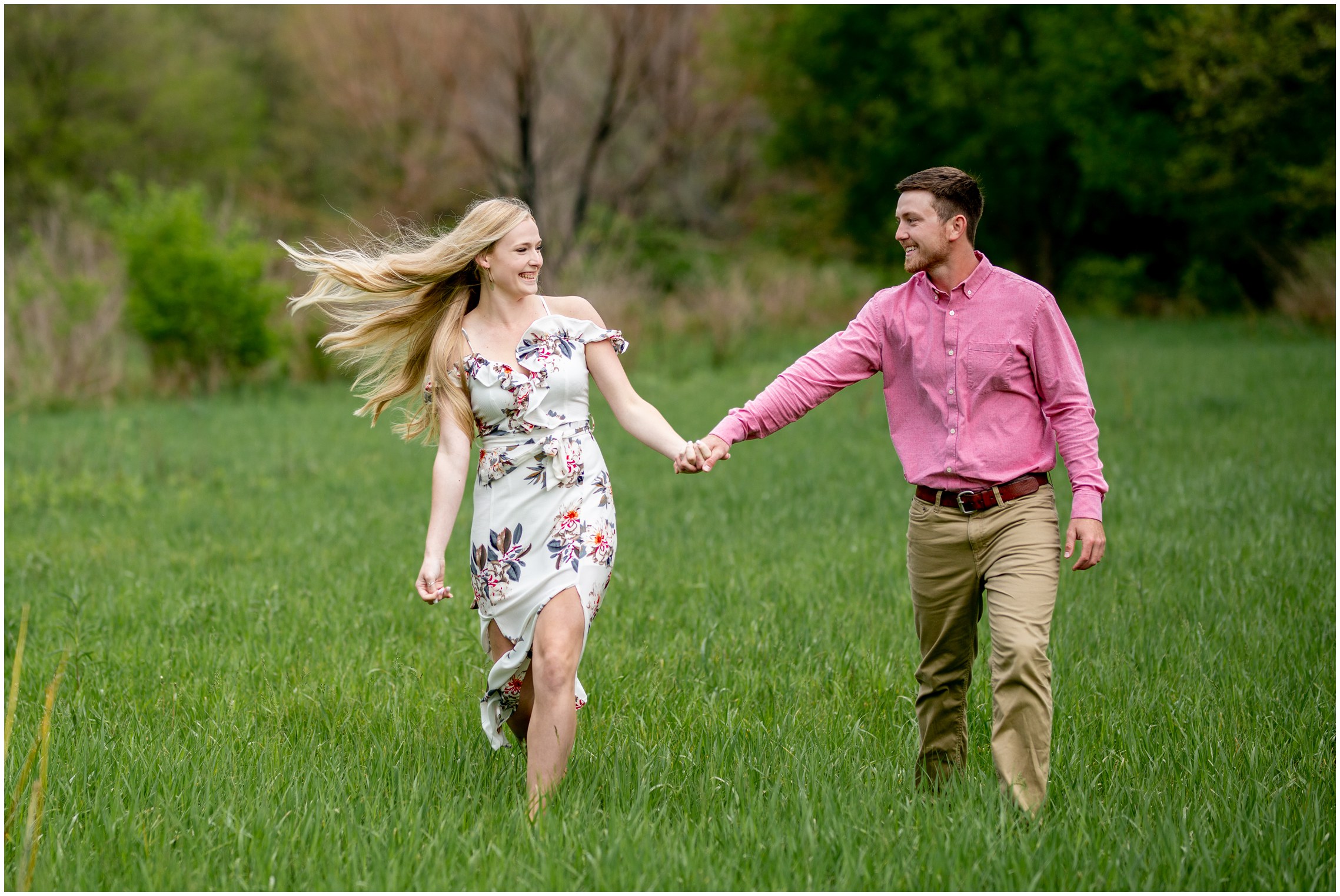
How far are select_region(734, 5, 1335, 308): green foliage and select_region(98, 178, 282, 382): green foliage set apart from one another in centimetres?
1743

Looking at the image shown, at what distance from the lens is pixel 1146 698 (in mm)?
4750

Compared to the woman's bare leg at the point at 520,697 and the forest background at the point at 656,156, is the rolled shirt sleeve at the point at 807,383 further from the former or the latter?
the forest background at the point at 656,156

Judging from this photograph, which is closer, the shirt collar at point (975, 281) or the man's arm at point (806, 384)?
the shirt collar at point (975, 281)

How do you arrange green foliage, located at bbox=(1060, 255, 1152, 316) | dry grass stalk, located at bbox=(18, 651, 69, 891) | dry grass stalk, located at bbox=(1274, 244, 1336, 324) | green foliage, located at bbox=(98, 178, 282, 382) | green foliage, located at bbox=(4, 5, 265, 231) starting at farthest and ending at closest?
green foliage, located at bbox=(1060, 255, 1152, 316)
green foliage, located at bbox=(4, 5, 265, 231)
dry grass stalk, located at bbox=(1274, 244, 1336, 324)
green foliage, located at bbox=(98, 178, 282, 382)
dry grass stalk, located at bbox=(18, 651, 69, 891)

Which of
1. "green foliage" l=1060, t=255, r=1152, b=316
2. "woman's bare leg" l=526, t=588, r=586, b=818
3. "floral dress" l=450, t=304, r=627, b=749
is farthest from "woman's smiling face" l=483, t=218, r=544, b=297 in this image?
"green foliage" l=1060, t=255, r=1152, b=316

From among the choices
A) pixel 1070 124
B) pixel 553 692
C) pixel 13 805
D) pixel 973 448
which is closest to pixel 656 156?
pixel 1070 124

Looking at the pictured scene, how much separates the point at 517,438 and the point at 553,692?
85cm

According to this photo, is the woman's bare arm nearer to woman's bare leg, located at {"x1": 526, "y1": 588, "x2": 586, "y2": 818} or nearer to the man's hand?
woman's bare leg, located at {"x1": 526, "y1": 588, "x2": 586, "y2": 818}

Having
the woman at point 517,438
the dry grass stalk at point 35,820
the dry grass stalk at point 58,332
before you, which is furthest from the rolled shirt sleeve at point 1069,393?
the dry grass stalk at point 58,332

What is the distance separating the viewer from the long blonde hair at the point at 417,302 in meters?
4.18

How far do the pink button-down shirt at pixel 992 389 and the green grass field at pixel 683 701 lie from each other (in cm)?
100

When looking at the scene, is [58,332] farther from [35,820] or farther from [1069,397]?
[1069,397]

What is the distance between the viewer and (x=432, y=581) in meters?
4.03

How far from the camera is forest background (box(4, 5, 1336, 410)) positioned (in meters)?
19.6
